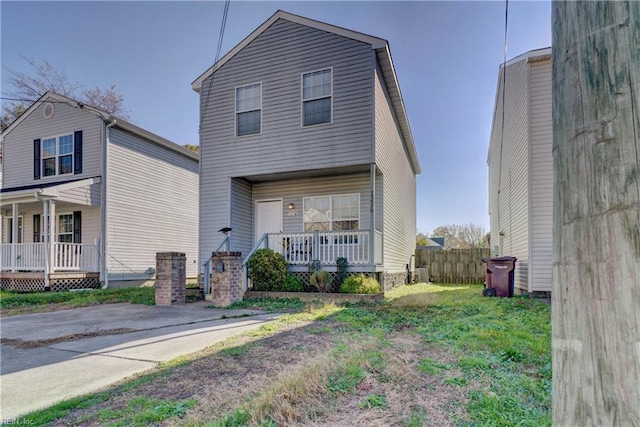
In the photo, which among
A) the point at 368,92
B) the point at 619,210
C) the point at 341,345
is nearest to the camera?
the point at 619,210

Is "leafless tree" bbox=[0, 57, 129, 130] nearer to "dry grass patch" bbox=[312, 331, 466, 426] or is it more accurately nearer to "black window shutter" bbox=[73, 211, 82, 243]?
"black window shutter" bbox=[73, 211, 82, 243]

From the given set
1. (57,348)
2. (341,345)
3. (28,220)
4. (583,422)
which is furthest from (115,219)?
(583,422)

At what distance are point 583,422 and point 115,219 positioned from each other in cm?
1545

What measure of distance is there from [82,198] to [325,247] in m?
9.28

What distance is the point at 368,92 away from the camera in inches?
388

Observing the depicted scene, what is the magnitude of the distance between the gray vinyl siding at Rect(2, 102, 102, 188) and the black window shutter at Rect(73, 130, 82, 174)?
157 mm

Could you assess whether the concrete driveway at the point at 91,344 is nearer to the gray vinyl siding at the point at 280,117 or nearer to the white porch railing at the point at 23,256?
the gray vinyl siding at the point at 280,117

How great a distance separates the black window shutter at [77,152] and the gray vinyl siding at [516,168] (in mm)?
15486

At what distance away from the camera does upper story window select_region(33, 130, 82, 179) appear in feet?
45.8

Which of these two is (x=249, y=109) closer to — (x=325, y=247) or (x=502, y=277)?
(x=325, y=247)

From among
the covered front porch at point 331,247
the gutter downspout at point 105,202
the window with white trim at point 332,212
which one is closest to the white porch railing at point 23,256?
the gutter downspout at point 105,202

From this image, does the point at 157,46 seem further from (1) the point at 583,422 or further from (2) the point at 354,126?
(1) the point at 583,422

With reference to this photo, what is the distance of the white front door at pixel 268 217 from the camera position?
12008 millimetres

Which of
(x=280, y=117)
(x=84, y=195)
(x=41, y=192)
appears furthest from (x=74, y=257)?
(x=280, y=117)
